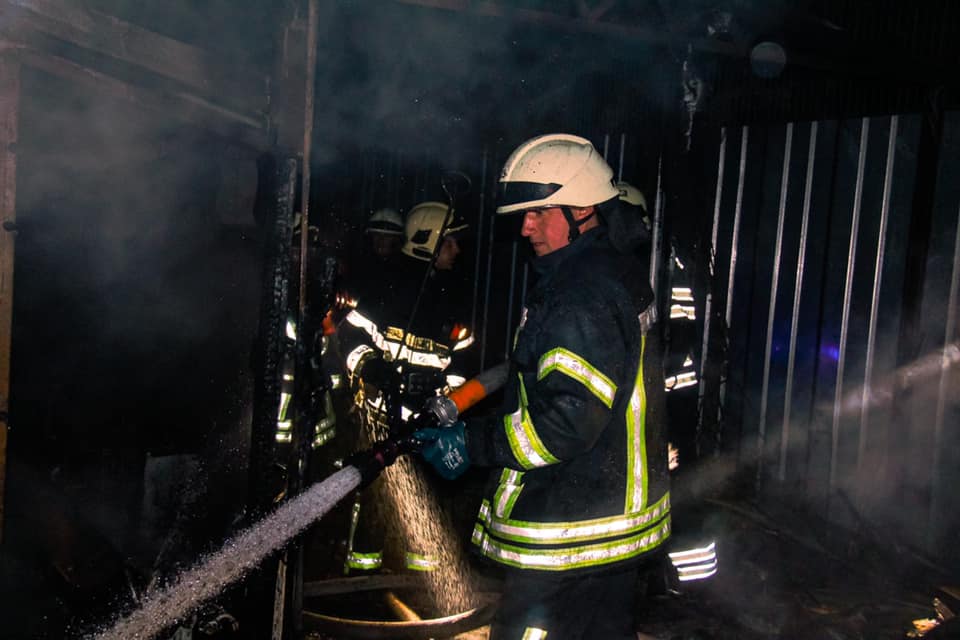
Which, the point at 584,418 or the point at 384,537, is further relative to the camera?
the point at 384,537

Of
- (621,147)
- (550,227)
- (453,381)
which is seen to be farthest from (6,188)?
(621,147)

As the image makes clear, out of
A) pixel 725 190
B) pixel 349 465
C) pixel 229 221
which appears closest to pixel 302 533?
pixel 349 465

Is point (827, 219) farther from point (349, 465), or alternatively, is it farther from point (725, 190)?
point (349, 465)

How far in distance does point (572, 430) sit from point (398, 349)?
2.34 meters

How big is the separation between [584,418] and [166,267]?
9.42ft

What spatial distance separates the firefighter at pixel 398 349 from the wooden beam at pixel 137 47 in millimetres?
1909

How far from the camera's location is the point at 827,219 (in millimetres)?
5371

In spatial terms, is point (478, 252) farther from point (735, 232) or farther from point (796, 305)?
point (796, 305)

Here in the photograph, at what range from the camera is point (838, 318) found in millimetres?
5285

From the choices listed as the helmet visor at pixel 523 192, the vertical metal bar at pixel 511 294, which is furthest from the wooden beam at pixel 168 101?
the vertical metal bar at pixel 511 294

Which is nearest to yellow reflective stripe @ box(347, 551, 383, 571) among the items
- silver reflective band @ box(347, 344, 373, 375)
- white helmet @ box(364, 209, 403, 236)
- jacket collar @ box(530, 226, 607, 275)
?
silver reflective band @ box(347, 344, 373, 375)

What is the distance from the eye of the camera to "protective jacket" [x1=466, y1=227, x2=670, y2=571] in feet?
8.27

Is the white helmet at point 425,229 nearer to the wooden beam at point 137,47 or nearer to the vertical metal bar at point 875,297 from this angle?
the wooden beam at point 137,47

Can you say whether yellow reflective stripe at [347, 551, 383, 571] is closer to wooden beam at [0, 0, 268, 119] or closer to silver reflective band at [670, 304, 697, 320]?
silver reflective band at [670, 304, 697, 320]
